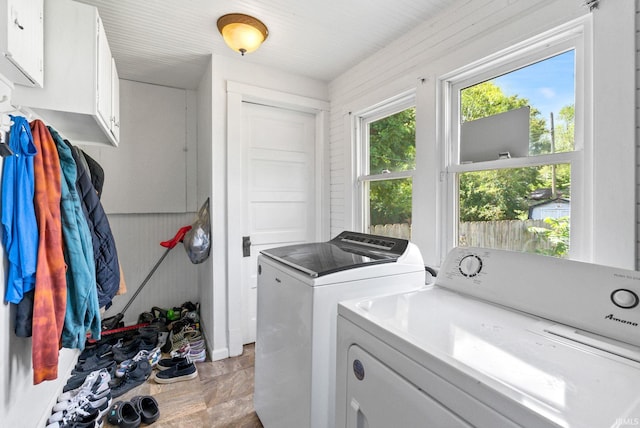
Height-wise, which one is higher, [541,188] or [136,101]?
[136,101]

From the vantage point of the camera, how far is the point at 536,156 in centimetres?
150

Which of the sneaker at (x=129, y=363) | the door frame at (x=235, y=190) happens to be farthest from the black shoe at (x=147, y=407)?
the door frame at (x=235, y=190)

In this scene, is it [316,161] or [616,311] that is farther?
[316,161]

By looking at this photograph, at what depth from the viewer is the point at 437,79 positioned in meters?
1.93

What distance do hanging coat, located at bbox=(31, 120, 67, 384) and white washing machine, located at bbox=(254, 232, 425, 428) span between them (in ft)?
2.96

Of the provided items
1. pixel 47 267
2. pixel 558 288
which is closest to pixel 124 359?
pixel 47 267

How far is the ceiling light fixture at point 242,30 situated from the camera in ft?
6.22

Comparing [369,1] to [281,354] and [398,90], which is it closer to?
[398,90]

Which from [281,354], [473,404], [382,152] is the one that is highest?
[382,152]

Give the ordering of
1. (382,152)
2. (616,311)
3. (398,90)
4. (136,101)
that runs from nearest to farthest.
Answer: (616,311), (398,90), (382,152), (136,101)

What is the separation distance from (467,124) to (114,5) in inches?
89.4

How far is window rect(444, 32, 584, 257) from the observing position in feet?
4.66

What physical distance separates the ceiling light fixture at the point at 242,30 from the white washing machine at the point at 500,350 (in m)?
1.82

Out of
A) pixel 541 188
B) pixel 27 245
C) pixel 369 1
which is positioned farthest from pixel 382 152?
pixel 27 245
